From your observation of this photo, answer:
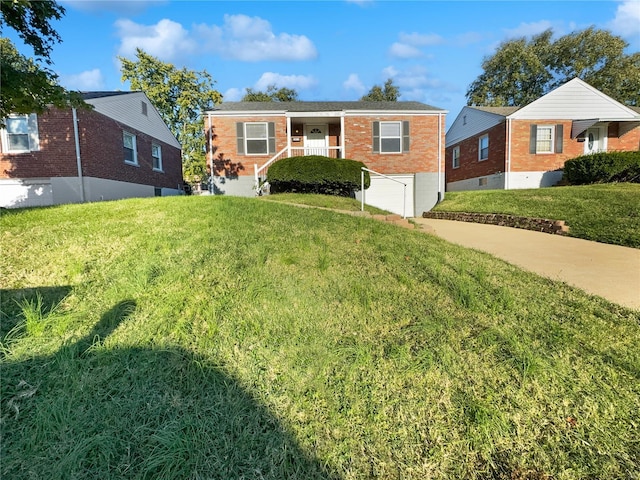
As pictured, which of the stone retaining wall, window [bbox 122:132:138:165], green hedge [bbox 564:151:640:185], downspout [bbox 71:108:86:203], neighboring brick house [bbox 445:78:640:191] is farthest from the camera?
neighboring brick house [bbox 445:78:640:191]

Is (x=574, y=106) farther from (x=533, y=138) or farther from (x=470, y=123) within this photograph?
(x=470, y=123)

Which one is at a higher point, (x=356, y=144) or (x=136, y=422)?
(x=356, y=144)

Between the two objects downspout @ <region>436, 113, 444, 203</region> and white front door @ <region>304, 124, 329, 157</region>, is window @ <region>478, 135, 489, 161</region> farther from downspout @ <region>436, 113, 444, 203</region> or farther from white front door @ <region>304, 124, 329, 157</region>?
white front door @ <region>304, 124, 329, 157</region>

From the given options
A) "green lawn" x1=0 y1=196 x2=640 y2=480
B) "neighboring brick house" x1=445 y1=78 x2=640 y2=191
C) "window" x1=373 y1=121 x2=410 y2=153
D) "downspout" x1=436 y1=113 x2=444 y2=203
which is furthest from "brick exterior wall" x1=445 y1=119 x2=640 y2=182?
"green lawn" x1=0 y1=196 x2=640 y2=480

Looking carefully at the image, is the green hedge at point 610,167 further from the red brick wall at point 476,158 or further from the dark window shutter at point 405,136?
the dark window shutter at point 405,136

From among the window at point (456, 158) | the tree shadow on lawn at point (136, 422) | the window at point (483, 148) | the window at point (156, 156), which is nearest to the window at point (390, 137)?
the window at point (483, 148)

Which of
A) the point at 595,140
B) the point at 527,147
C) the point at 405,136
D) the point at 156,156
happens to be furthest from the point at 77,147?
the point at 595,140

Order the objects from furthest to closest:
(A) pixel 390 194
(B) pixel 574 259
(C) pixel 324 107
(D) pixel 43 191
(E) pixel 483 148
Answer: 1. (E) pixel 483 148
2. (C) pixel 324 107
3. (A) pixel 390 194
4. (D) pixel 43 191
5. (B) pixel 574 259

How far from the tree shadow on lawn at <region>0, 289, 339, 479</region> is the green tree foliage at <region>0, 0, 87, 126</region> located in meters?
5.59

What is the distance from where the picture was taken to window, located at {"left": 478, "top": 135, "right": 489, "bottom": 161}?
61.3 feet

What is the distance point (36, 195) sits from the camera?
42.8 ft

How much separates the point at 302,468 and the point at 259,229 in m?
3.46

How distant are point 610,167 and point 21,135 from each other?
75.0ft

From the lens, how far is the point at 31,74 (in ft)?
19.2
